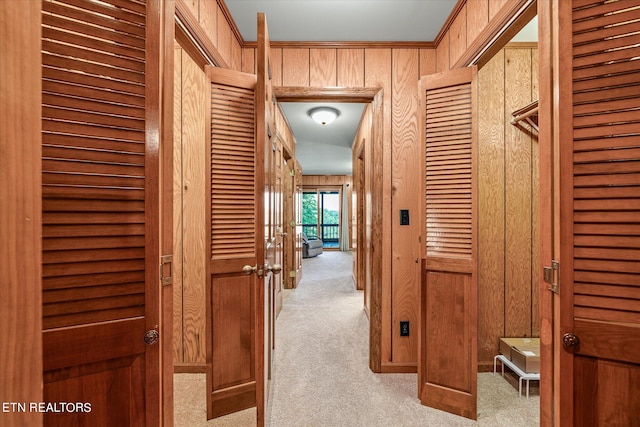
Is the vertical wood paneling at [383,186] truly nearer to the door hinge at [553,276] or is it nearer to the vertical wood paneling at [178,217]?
the door hinge at [553,276]

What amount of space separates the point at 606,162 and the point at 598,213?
159mm

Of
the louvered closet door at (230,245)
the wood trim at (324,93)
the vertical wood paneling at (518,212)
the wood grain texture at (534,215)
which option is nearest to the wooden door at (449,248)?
the wood trim at (324,93)

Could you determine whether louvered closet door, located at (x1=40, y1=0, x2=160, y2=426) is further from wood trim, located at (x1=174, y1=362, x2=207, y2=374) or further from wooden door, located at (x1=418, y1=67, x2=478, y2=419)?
wooden door, located at (x1=418, y1=67, x2=478, y2=419)

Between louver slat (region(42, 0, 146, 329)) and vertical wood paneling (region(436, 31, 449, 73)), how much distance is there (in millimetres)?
2000

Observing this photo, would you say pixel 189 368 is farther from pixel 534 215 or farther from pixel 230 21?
pixel 534 215

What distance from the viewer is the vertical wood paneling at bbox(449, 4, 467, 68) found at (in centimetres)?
178

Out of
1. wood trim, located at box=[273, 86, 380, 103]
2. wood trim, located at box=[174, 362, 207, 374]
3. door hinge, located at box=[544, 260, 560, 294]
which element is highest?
wood trim, located at box=[273, 86, 380, 103]

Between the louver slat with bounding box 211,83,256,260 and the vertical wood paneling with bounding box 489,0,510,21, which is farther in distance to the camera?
the louver slat with bounding box 211,83,256,260

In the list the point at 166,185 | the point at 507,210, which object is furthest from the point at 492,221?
the point at 166,185

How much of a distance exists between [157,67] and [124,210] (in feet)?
1.54

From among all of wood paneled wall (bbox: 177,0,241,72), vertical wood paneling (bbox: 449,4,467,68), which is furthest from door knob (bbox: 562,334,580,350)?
wood paneled wall (bbox: 177,0,241,72)

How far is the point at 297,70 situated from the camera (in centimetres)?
218

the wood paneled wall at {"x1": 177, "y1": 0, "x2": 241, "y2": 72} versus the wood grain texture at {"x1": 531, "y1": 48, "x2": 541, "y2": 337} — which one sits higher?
the wood paneled wall at {"x1": 177, "y1": 0, "x2": 241, "y2": 72}

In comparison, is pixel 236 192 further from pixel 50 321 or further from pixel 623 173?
pixel 623 173
